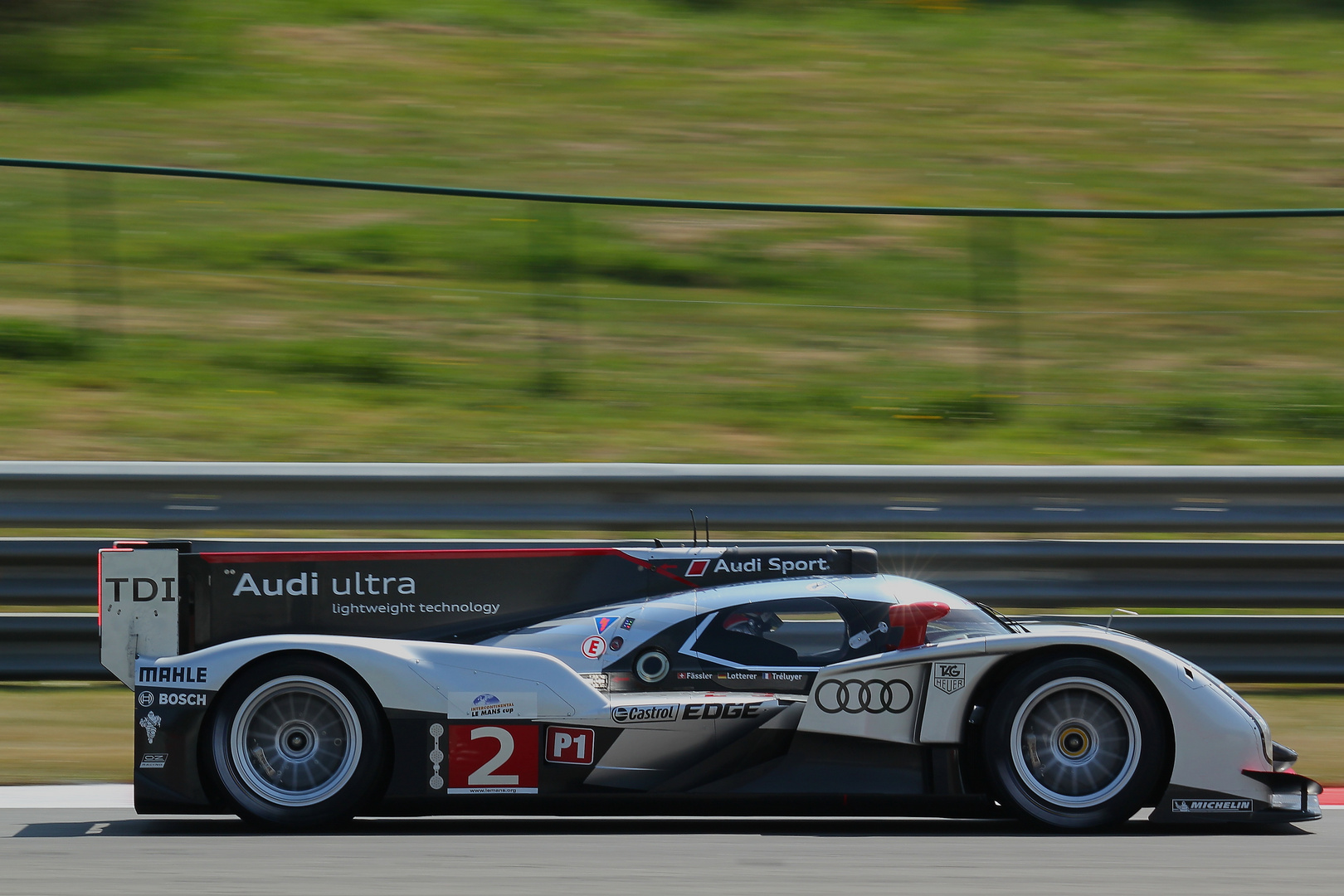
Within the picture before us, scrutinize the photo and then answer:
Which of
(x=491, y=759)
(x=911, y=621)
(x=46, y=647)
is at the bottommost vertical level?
(x=491, y=759)

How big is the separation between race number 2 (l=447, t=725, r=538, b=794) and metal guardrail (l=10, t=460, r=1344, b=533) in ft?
7.35

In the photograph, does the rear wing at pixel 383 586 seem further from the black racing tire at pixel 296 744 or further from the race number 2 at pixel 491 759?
the race number 2 at pixel 491 759

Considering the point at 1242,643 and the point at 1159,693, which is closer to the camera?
the point at 1159,693

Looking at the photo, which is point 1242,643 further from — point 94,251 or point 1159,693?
point 94,251

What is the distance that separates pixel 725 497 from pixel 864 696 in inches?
90.1

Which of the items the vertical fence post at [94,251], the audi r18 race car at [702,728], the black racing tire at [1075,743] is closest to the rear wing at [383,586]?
the audi r18 race car at [702,728]

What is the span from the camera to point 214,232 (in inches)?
373

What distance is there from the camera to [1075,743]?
5043 millimetres

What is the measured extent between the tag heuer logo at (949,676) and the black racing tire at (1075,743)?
13 cm

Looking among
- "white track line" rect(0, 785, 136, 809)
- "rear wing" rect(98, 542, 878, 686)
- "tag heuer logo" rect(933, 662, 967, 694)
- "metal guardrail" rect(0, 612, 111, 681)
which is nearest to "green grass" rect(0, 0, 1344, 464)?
"metal guardrail" rect(0, 612, 111, 681)

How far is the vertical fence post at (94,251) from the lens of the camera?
352 inches

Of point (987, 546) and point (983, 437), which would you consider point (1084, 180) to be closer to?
point (983, 437)

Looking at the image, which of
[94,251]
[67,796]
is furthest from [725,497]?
[94,251]

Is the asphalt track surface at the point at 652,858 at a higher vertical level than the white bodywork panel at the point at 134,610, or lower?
lower
